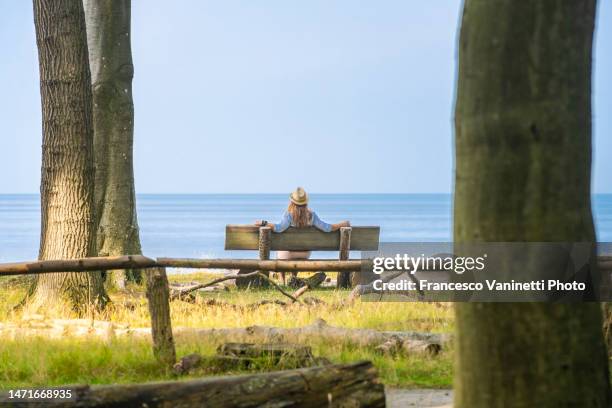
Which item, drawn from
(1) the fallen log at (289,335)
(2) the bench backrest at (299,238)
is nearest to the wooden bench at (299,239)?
(2) the bench backrest at (299,238)

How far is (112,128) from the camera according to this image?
17.3 meters

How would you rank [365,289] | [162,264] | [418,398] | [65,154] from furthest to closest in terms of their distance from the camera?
[365,289], [65,154], [162,264], [418,398]

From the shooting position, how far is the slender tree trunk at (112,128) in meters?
17.2

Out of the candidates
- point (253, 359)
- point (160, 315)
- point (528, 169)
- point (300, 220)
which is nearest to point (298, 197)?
point (300, 220)

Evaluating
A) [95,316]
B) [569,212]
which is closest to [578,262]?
[569,212]

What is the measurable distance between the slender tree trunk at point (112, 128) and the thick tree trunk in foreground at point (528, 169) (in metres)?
11.6

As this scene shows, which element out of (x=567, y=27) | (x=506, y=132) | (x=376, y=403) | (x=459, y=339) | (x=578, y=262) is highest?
(x=567, y=27)

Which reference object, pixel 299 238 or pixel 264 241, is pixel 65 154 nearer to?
pixel 264 241

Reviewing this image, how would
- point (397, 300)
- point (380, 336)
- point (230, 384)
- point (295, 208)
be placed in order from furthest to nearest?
1. point (295, 208)
2. point (397, 300)
3. point (380, 336)
4. point (230, 384)

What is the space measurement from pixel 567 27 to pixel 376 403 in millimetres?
2742

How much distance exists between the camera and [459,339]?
6.30m

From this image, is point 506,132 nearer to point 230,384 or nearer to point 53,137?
point 230,384

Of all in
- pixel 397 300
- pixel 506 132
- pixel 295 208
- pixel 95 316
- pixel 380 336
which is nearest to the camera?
pixel 506 132

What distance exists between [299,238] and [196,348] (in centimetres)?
831
